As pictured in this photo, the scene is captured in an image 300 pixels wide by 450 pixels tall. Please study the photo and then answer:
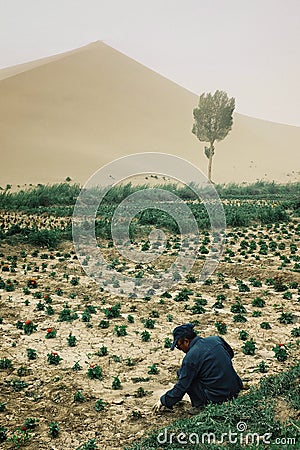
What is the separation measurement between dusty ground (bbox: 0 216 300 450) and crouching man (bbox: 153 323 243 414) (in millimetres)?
332

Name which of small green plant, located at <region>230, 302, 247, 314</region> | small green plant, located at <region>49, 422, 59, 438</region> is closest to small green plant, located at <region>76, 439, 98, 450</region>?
small green plant, located at <region>49, 422, 59, 438</region>

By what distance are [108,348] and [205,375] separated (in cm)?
265

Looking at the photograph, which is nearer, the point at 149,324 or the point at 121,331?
the point at 121,331

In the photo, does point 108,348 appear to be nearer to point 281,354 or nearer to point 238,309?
point 281,354

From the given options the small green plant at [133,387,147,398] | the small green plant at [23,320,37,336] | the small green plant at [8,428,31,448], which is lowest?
the small green plant at [8,428,31,448]

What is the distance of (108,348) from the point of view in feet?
25.5

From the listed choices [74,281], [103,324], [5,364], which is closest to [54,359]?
[5,364]

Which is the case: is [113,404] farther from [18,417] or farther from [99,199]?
[99,199]

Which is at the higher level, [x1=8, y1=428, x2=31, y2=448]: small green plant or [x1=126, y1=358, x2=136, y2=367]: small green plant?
[x1=126, y1=358, x2=136, y2=367]: small green plant

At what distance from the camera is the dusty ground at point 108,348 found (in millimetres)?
5617

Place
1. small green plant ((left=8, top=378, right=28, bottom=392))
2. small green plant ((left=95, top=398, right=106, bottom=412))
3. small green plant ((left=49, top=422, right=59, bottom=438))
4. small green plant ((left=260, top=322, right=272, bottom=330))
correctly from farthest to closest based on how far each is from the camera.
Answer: small green plant ((left=260, top=322, right=272, bottom=330)) → small green plant ((left=8, top=378, right=28, bottom=392)) → small green plant ((left=95, top=398, right=106, bottom=412)) → small green plant ((left=49, top=422, right=59, bottom=438))

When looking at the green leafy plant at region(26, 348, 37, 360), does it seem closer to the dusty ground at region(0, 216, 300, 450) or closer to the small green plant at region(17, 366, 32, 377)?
the dusty ground at region(0, 216, 300, 450)

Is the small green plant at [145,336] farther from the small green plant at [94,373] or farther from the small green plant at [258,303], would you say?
the small green plant at [258,303]

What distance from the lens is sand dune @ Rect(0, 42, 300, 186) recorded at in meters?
Result: 59.9
